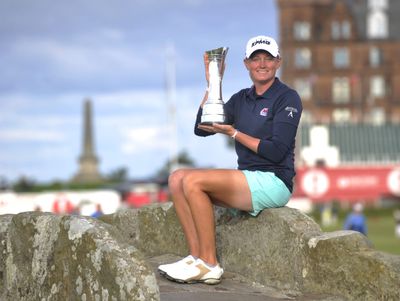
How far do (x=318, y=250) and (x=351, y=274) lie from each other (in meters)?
0.33

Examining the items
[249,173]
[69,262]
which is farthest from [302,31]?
[69,262]

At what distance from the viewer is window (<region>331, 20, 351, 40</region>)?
86.6m

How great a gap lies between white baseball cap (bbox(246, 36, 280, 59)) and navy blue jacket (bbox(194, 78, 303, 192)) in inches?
10.1

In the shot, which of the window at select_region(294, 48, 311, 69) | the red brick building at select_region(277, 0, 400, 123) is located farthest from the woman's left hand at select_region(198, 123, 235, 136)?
the window at select_region(294, 48, 311, 69)

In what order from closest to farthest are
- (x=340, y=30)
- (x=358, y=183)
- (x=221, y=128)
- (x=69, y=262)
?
(x=69, y=262), (x=221, y=128), (x=358, y=183), (x=340, y=30)

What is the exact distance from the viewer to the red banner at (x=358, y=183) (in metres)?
62.1

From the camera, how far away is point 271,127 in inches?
260

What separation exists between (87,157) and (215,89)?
84.4 metres

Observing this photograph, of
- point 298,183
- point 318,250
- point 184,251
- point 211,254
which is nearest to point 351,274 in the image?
point 318,250

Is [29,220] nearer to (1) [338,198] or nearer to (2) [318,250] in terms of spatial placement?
(2) [318,250]

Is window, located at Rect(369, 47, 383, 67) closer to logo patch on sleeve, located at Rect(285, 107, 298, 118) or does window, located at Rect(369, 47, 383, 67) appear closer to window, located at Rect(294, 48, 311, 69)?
window, located at Rect(294, 48, 311, 69)

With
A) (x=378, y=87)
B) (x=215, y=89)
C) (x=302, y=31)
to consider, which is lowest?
(x=215, y=89)

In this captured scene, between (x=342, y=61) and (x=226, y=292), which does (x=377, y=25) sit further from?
(x=226, y=292)

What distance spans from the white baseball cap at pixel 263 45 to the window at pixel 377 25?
82970 millimetres
